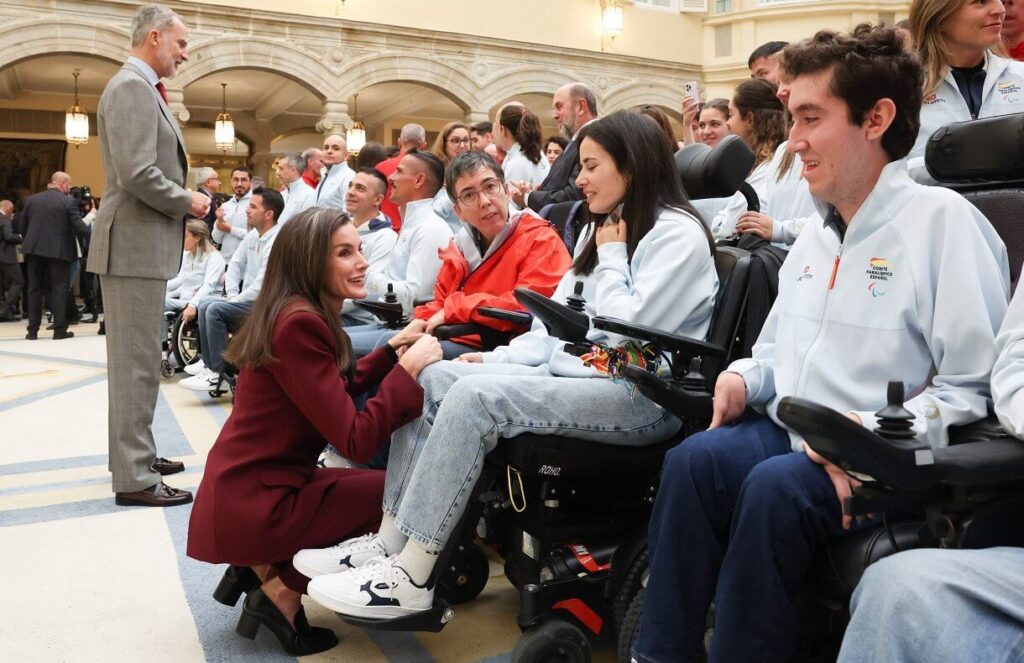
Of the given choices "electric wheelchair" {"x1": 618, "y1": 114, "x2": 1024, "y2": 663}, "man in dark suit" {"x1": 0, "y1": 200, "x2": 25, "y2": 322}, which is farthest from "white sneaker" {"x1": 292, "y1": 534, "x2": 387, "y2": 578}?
"man in dark suit" {"x1": 0, "y1": 200, "x2": 25, "y2": 322}

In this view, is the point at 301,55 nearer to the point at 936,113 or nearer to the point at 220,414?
the point at 220,414

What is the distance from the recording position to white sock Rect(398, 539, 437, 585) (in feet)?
5.91

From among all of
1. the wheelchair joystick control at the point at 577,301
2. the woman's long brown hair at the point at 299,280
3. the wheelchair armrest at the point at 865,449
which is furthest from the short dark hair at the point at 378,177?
the wheelchair armrest at the point at 865,449

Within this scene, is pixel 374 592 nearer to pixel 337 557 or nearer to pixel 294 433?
pixel 337 557

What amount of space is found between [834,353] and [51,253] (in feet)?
32.3

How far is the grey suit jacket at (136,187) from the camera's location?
3.13 m

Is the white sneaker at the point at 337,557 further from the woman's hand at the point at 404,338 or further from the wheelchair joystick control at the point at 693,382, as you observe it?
the wheelchair joystick control at the point at 693,382

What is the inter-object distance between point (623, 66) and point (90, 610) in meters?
12.1

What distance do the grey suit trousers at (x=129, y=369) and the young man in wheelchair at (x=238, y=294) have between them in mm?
1515

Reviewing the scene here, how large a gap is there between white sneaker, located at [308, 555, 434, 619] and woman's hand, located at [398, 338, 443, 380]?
0.44 meters

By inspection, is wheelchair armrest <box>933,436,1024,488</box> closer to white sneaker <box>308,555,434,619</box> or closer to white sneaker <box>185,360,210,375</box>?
white sneaker <box>308,555,434,619</box>

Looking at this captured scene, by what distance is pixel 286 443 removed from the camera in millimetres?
2094

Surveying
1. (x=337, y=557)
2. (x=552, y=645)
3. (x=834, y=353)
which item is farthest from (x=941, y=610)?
(x=337, y=557)

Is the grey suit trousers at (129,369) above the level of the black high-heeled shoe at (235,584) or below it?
above
